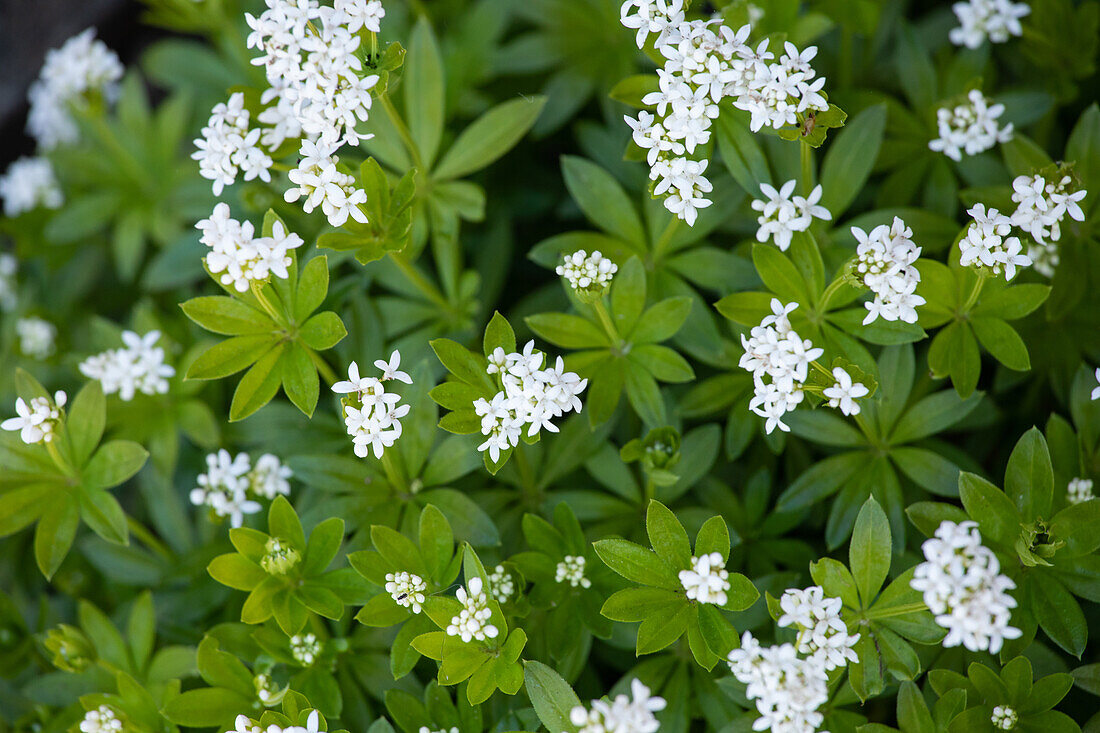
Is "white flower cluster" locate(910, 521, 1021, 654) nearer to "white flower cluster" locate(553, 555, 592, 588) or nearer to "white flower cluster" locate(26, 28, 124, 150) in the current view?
"white flower cluster" locate(553, 555, 592, 588)

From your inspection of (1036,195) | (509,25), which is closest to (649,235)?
(1036,195)

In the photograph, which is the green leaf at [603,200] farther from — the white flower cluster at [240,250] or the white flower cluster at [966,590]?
the white flower cluster at [966,590]

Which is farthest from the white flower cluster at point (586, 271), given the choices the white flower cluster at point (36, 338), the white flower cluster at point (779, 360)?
the white flower cluster at point (36, 338)

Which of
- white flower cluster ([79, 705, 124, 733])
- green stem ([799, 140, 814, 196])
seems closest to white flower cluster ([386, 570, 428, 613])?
white flower cluster ([79, 705, 124, 733])

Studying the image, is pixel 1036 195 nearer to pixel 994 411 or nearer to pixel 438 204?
pixel 994 411

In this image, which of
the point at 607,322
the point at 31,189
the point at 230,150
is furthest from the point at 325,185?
the point at 31,189
